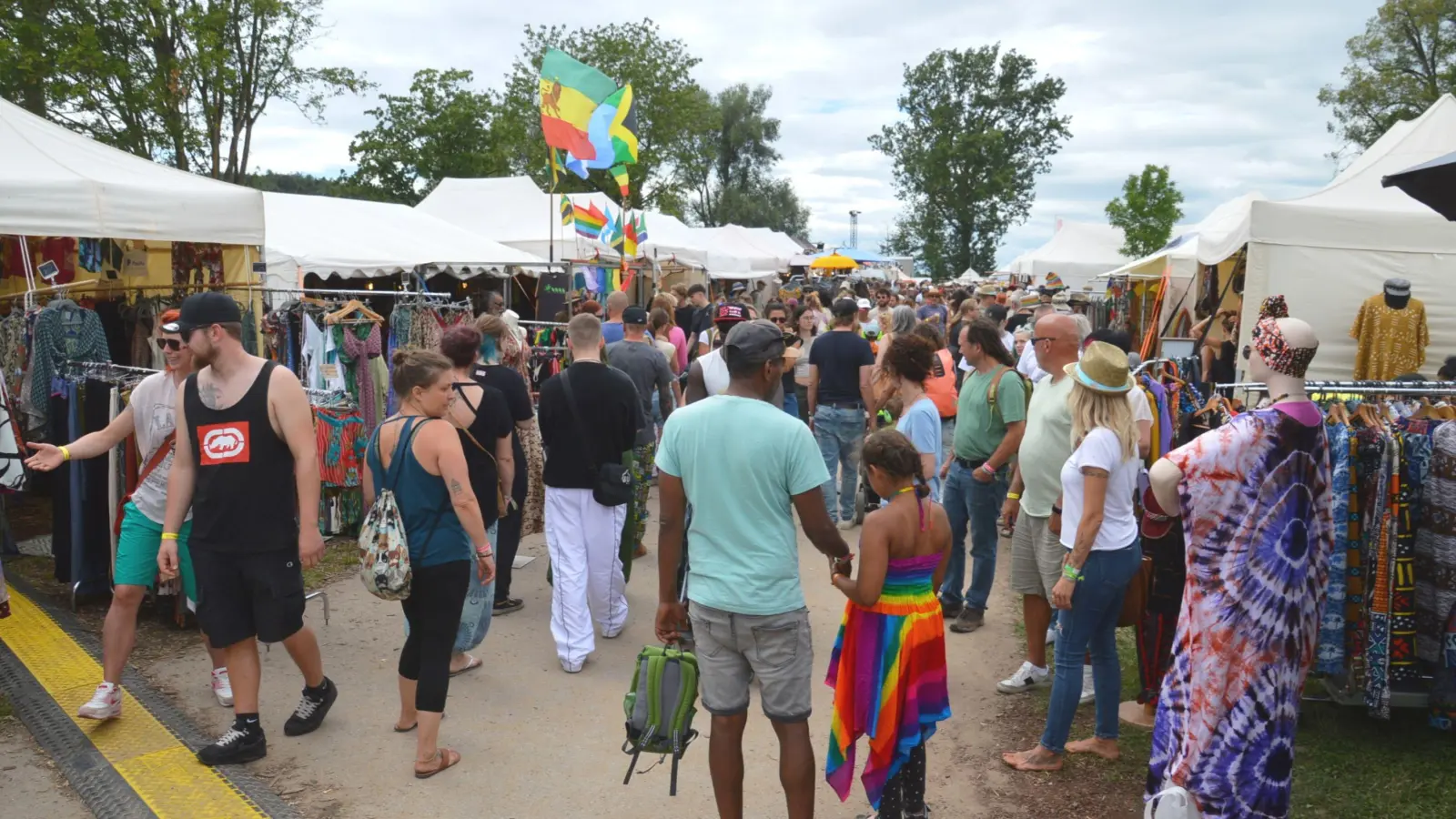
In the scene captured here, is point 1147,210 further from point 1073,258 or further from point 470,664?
point 470,664

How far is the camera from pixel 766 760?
13.4ft

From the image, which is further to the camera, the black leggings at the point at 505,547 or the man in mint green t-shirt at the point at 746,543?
the black leggings at the point at 505,547

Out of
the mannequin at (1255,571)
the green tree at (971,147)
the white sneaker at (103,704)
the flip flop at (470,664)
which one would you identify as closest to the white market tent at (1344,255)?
the mannequin at (1255,571)

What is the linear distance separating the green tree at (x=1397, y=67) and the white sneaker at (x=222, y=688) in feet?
118

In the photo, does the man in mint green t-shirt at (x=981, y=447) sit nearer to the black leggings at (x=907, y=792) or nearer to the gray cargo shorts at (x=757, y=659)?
the black leggings at (x=907, y=792)

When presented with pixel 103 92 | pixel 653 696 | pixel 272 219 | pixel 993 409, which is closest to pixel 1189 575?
pixel 653 696

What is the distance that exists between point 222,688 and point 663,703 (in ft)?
8.68

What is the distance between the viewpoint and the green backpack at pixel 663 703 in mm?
3242

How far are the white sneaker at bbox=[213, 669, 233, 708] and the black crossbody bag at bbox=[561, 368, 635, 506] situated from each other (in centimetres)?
202

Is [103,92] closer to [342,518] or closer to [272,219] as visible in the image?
[272,219]

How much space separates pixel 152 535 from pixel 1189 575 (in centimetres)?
445

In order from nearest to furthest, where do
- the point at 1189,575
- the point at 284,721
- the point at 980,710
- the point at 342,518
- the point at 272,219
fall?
the point at 1189,575 < the point at 284,721 < the point at 980,710 < the point at 342,518 < the point at 272,219

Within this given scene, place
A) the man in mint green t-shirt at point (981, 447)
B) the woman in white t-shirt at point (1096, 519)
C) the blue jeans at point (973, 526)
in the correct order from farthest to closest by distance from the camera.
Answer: the blue jeans at point (973, 526) → the man in mint green t-shirt at point (981, 447) → the woman in white t-shirt at point (1096, 519)

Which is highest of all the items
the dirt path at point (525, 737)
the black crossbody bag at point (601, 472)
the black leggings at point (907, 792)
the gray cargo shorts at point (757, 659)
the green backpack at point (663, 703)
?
the black crossbody bag at point (601, 472)
